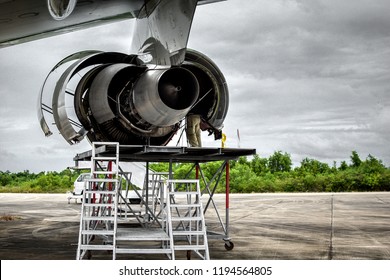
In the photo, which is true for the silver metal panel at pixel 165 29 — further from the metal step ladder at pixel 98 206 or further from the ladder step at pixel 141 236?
the ladder step at pixel 141 236

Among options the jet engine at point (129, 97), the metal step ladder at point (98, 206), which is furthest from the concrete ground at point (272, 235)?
the jet engine at point (129, 97)

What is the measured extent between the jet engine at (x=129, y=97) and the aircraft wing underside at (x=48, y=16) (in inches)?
65.7

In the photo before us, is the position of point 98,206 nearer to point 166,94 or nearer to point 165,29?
point 166,94

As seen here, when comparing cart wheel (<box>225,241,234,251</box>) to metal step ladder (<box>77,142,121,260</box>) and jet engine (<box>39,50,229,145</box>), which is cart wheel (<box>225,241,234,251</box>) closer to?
metal step ladder (<box>77,142,121,260</box>)

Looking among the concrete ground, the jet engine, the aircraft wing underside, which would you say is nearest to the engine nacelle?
the jet engine

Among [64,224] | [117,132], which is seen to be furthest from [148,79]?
[64,224]

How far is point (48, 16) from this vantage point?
5.95 metres

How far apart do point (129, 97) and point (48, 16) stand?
3.18m

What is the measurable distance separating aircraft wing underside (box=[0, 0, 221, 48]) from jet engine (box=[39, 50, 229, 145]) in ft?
5.48

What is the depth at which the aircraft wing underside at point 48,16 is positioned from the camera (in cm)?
553

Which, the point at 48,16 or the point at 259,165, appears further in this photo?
the point at 259,165

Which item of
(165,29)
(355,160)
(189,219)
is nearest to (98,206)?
(189,219)

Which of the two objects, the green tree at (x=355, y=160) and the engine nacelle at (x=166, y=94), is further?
the green tree at (x=355, y=160)
